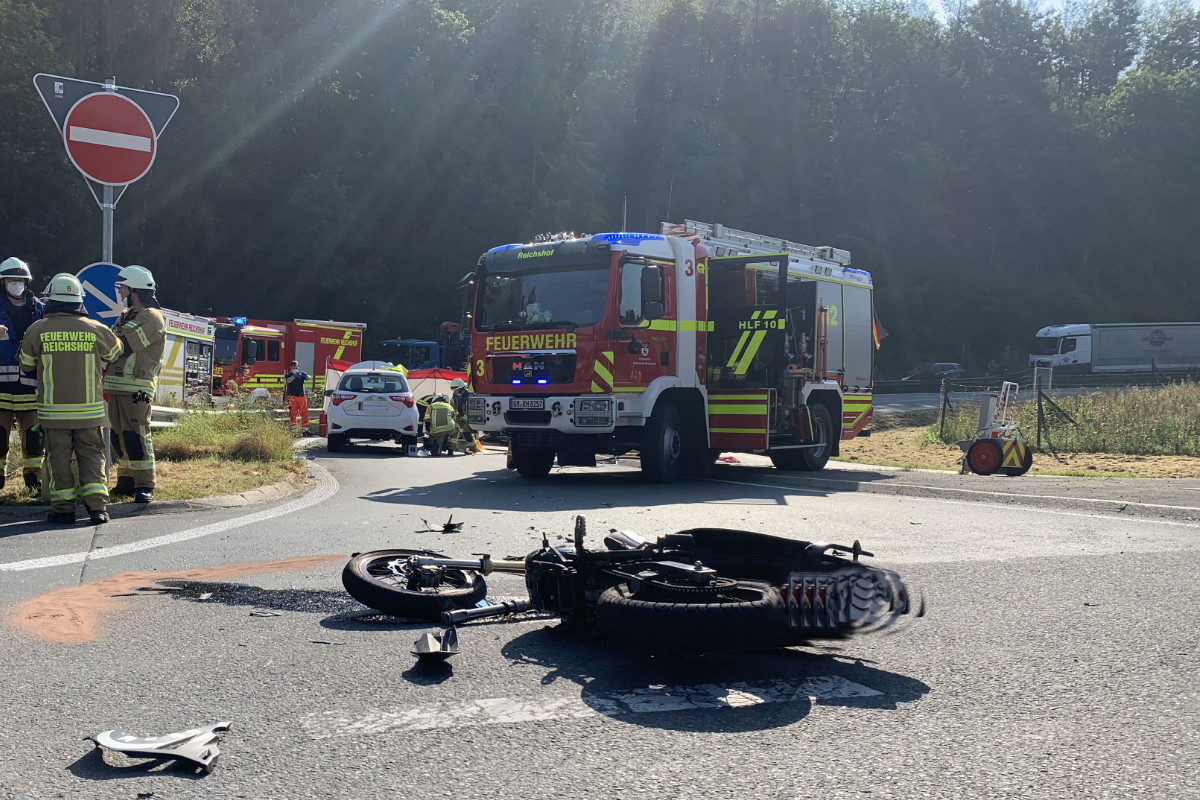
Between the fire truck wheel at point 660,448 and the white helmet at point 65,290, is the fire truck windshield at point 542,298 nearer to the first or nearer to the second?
the fire truck wheel at point 660,448

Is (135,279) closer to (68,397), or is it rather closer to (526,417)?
(68,397)

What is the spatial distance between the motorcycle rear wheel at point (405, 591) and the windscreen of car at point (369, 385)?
47.1 ft

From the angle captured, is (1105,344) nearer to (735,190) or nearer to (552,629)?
(735,190)

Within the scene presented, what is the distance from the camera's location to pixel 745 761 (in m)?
3.32

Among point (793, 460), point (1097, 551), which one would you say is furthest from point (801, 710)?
point (793, 460)

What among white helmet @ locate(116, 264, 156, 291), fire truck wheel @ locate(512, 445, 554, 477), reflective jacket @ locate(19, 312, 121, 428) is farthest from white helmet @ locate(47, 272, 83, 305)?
fire truck wheel @ locate(512, 445, 554, 477)

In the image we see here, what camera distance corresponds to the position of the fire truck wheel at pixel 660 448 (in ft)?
44.3

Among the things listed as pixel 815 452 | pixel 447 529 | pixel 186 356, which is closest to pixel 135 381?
pixel 447 529

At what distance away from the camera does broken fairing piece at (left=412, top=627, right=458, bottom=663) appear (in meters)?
4.22

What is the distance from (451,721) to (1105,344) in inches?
2242

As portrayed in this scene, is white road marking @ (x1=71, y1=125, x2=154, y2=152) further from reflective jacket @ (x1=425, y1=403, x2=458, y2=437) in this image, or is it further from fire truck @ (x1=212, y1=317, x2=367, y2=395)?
fire truck @ (x1=212, y1=317, x2=367, y2=395)

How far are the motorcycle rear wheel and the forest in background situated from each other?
3458 centimetres

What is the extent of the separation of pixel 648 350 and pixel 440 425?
286 inches

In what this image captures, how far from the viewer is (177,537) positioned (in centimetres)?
778
